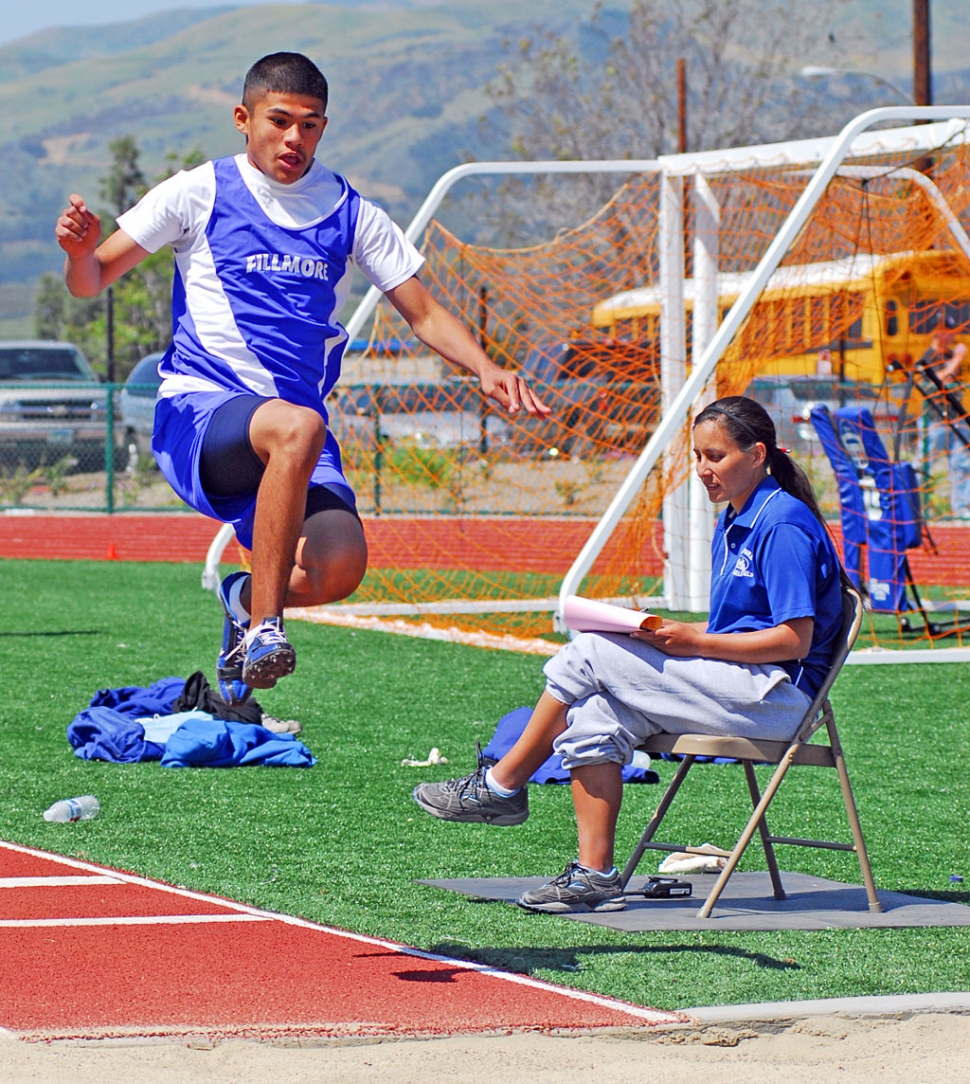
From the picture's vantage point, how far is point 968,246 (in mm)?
12133

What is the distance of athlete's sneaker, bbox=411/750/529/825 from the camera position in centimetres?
538

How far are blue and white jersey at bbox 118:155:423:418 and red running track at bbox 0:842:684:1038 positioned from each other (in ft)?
5.01

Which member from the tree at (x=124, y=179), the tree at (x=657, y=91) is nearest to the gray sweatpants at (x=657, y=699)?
the tree at (x=657, y=91)

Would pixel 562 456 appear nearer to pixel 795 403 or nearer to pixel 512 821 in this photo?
pixel 795 403

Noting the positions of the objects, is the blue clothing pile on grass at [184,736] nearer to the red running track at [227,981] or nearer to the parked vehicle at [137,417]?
the red running track at [227,981]

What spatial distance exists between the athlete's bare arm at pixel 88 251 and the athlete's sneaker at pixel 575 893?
2203mm

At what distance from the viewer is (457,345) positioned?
5066 millimetres

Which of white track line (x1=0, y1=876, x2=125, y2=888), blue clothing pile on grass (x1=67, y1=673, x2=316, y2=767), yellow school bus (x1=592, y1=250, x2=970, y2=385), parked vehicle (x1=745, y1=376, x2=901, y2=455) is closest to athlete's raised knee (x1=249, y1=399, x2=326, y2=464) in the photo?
white track line (x1=0, y1=876, x2=125, y2=888)

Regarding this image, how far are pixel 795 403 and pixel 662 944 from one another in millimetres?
19460

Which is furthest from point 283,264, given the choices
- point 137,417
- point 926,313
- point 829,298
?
point 137,417

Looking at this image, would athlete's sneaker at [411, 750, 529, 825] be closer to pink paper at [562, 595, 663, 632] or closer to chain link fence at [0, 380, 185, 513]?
pink paper at [562, 595, 663, 632]

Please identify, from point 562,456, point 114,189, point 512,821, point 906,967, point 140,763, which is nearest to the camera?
point 906,967

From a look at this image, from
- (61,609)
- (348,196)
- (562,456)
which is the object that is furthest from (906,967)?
(562,456)

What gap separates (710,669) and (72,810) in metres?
2.65
